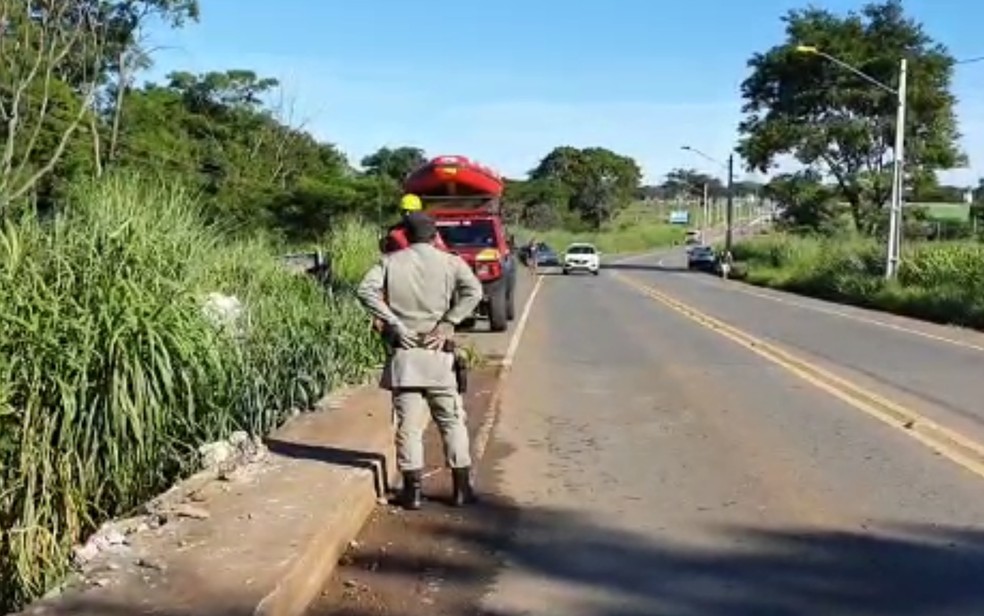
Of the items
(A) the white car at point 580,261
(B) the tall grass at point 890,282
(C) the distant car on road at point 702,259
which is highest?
(B) the tall grass at point 890,282

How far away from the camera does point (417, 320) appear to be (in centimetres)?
822

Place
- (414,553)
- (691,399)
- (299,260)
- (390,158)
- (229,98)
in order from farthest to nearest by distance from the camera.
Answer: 1. (390,158)
2. (229,98)
3. (299,260)
4. (691,399)
5. (414,553)

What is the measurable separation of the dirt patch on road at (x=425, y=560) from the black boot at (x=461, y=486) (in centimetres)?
7

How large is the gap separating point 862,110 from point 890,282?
28.5 meters

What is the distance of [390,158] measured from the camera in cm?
10512

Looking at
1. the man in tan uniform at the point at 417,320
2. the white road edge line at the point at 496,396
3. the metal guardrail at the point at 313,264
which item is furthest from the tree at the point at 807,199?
the man in tan uniform at the point at 417,320

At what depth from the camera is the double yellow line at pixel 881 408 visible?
417 inches

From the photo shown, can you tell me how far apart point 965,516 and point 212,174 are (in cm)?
5201

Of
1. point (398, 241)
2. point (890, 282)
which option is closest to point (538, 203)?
point (890, 282)

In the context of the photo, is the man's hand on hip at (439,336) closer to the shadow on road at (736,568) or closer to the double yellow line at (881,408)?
the shadow on road at (736,568)

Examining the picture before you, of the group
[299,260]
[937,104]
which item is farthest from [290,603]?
[937,104]

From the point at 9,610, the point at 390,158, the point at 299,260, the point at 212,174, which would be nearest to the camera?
the point at 9,610

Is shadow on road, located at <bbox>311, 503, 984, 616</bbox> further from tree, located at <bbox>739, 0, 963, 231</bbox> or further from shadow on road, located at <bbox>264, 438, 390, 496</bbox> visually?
tree, located at <bbox>739, 0, 963, 231</bbox>

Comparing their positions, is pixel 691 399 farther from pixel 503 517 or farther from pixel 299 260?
pixel 299 260
